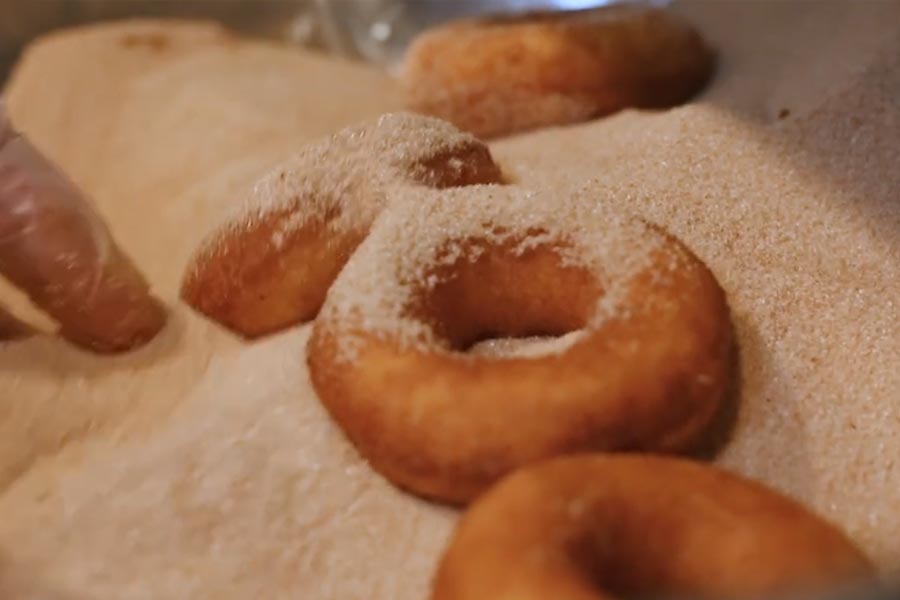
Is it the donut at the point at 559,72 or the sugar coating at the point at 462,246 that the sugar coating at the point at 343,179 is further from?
the donut at the point at 559,72

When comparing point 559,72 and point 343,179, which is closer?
point 343,179

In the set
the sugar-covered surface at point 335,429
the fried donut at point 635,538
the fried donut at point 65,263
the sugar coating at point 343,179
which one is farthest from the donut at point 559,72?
the fried donut at point 635,538

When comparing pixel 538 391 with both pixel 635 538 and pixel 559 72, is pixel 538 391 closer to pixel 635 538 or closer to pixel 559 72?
pixel 635 538

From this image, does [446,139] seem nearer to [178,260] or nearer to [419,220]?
[419,220]

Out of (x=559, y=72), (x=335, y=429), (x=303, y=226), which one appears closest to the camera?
(x=335, y=429)

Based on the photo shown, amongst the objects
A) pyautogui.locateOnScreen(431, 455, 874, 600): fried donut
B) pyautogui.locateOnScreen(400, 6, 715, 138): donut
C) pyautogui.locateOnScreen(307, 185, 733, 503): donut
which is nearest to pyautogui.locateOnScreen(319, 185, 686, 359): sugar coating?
pyautogui.locateOnScreen(307, 185, 733, 503): donut

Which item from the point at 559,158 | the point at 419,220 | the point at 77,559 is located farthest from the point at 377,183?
the point at 77,559

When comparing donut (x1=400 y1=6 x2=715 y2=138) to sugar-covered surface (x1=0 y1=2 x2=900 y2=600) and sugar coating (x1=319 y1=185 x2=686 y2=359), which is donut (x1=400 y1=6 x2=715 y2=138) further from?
sugar coating (x1=319 y1=185 x2=686 y2=359)

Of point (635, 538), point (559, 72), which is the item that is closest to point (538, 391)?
point (635, 538)
